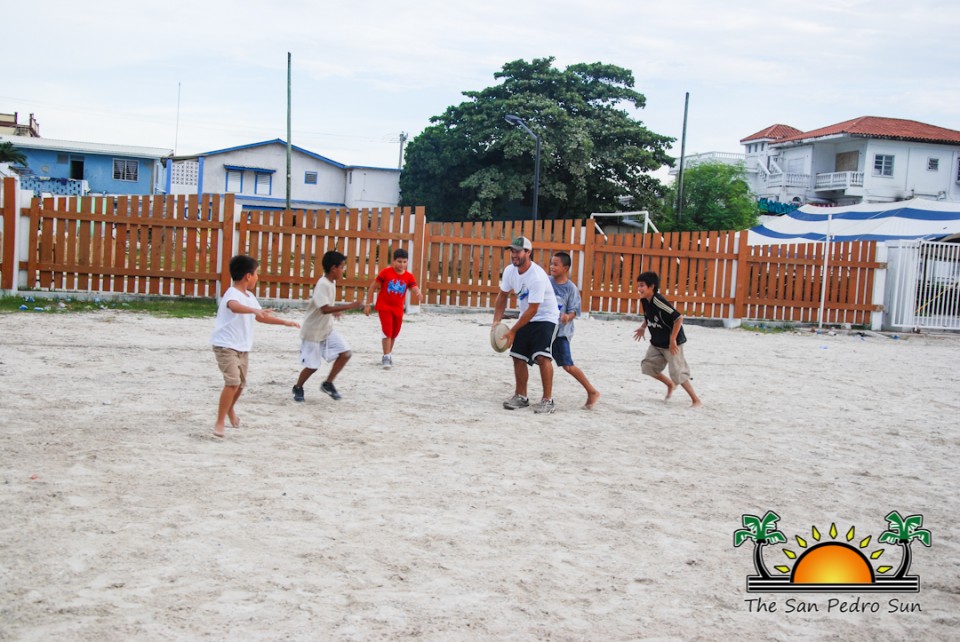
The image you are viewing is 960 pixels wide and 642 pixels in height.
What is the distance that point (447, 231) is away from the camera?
18875 mm

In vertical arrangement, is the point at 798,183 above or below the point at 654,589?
above

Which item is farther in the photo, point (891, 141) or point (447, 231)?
point (891, 141)

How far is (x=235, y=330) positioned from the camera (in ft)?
23.3

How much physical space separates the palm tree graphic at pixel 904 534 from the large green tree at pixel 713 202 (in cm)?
4241

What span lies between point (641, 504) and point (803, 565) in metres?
1.30

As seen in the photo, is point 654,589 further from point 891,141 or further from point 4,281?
point 891,141

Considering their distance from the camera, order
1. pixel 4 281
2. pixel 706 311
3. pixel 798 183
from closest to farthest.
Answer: pixel 4 281, pixel 706 311, pixel 798 183

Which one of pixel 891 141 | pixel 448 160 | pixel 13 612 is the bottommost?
pixel 13 612

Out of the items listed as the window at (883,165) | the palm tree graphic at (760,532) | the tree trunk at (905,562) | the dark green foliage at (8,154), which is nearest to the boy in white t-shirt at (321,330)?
the palm tree graphic at (760,532)

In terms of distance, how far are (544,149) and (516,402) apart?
111 feet

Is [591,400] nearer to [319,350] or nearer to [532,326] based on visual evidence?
[532,326]

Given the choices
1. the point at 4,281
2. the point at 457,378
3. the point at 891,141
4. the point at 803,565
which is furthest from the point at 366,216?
the point at 891,141

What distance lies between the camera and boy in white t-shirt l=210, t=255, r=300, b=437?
22.9 feet

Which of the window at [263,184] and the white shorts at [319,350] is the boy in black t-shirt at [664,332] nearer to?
the white shorts at [319,350]
